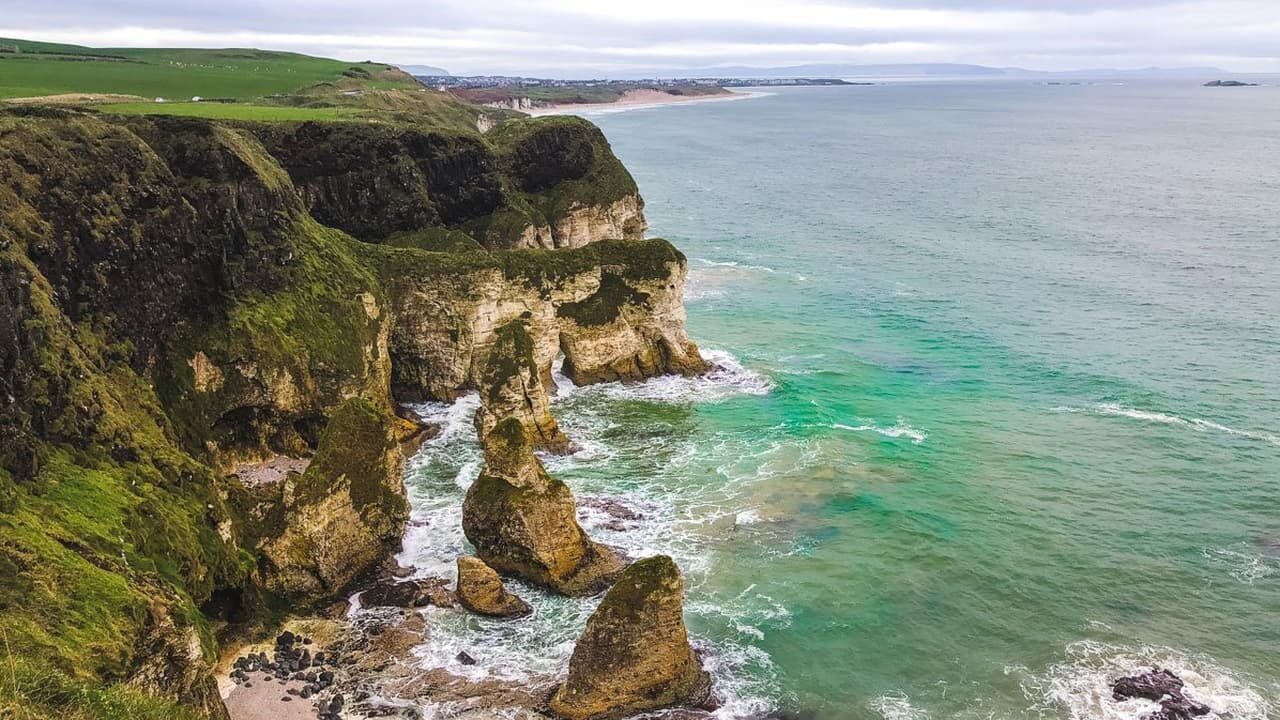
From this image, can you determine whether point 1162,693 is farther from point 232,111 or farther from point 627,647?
point 232,111

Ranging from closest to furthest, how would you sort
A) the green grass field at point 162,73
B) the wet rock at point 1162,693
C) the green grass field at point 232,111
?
the wet rock at point 1162,693 < the green grass field at point 232,111 < the green grass field at point 162,73

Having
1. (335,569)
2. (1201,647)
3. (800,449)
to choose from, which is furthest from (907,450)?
(335,569)

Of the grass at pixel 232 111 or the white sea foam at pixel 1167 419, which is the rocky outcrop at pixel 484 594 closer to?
the white sea foam at pixel 1167 419

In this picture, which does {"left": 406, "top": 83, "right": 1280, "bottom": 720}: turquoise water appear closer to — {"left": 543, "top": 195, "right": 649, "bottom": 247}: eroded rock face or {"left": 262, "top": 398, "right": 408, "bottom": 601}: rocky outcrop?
{"left": 262, "top": 398, "right": 408, "bottom": 601}: rocky outcrop

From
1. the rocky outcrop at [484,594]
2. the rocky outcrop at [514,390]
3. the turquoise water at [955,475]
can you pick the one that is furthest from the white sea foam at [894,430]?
the rocky outcrop at [484,594]

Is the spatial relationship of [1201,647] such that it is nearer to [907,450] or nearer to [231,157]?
[907,450]

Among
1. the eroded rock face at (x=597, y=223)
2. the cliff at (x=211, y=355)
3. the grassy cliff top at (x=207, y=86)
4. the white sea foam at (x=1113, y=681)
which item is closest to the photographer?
the cliff at (x=211, y=355)

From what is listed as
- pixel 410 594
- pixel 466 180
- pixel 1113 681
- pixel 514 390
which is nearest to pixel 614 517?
pixel 514 390
